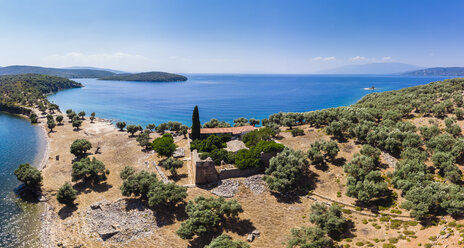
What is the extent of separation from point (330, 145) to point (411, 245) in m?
21.6

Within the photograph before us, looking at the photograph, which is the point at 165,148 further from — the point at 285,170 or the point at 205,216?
the point at 285,170

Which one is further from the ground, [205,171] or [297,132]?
[297,132]

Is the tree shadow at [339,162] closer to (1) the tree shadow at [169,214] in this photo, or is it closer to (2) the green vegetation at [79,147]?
(1) the tree shadow at [169,214]

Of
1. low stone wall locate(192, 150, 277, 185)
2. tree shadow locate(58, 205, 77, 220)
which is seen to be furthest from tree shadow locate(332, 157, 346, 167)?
tree shadow locate(58, 205, 77, 220)

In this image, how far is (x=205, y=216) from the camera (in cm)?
2852

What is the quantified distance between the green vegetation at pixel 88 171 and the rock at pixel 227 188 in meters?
23.3

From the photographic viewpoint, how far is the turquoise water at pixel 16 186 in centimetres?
3241

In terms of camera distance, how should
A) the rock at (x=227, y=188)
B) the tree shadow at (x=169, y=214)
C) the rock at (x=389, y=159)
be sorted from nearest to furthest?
the tree shadow at (x=169, y=214) < the rock at (x=227, y=188) < the rock at (x=389, y=159)

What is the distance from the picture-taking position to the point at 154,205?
110 feet

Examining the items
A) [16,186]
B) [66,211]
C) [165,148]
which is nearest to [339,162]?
[165,148]

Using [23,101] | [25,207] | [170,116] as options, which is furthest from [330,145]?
[23,101]

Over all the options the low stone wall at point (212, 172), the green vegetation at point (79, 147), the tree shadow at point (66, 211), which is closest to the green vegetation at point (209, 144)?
the low stone wall at point (212, 172)

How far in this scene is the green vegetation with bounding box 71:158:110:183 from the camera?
140 feet

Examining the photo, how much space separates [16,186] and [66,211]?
17.9 meters
